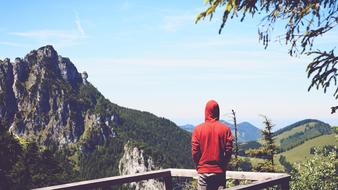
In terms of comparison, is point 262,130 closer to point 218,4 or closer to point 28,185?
point 28,185

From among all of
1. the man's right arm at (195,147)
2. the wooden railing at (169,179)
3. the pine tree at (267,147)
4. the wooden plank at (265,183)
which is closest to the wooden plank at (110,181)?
the wooden railing at (169,179)

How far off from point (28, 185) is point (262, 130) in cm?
2956

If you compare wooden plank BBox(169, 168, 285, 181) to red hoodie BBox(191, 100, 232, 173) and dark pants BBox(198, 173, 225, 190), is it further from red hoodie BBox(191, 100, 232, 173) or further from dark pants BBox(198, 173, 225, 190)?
red hoodie BBox(191, 100, 232, 173)

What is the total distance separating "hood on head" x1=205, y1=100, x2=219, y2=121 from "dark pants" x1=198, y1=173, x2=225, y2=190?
96cm

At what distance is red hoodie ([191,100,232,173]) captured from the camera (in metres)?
7.68

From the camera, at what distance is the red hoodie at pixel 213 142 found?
768cm

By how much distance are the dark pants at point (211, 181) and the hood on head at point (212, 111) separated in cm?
96

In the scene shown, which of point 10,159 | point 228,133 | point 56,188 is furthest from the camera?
point 10,159

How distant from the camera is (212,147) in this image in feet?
25.3

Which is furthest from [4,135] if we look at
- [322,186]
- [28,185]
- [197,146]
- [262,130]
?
[197,146]

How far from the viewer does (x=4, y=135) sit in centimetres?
5438

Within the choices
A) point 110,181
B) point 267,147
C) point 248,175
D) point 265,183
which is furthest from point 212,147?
point 267,147

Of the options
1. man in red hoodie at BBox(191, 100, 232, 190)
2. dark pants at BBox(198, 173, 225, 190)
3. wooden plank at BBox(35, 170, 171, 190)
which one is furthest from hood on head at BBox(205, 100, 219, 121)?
wooden plank at BBox(35, 170, 171, 190)

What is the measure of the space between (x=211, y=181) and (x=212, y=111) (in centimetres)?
120
